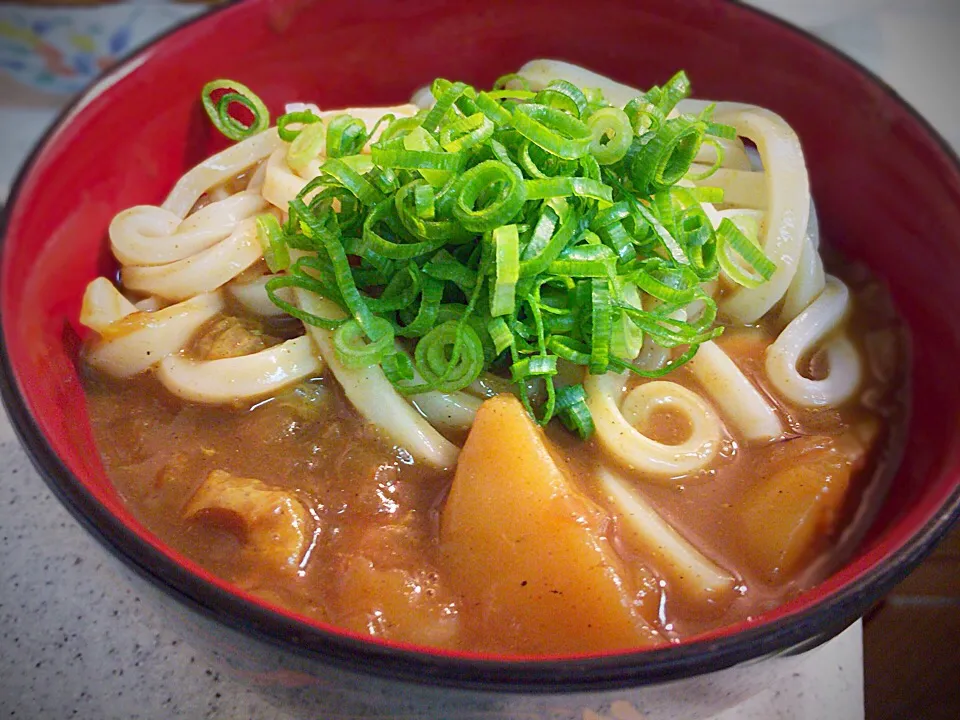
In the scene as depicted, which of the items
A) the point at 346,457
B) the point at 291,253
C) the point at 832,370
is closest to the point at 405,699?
the point at 346,457

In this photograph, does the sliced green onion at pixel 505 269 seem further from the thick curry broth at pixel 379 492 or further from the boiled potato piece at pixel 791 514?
the boiled potato piece at pixel 791 514

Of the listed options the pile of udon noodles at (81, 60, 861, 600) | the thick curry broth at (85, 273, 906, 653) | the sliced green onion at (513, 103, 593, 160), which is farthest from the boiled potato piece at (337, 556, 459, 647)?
the sliced green onion at (513, 103, 593, 160)

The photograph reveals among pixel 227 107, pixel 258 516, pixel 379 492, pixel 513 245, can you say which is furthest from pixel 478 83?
pixel 258 516

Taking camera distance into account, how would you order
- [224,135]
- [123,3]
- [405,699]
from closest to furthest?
[405,699] < [224,135] < [123,3]

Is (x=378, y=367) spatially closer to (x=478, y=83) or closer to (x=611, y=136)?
(x=611, y=136)

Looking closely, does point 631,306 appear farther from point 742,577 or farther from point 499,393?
point 742,577

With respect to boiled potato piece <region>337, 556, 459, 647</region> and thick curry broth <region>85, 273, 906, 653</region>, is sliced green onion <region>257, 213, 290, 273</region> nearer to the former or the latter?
thick curry broth <region>85, 273, 906, 653</region>

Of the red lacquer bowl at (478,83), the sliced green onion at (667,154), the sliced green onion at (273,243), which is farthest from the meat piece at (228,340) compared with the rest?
the sliced green onion at (667,154)
